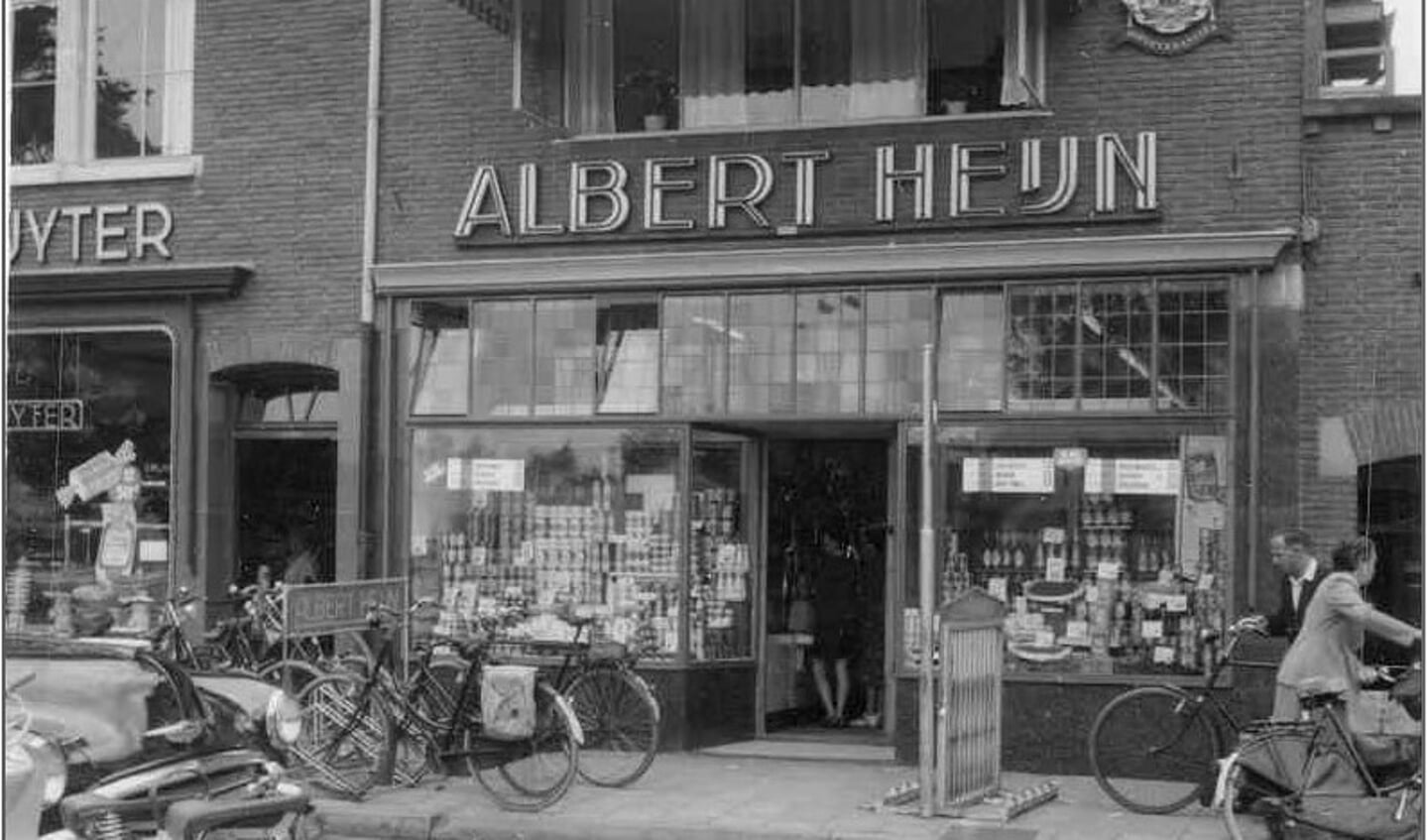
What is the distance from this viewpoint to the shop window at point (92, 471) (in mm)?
13758

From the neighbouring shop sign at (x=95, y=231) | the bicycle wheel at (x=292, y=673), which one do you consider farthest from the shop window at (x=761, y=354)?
the neighbouring shop sign at (x=95, y=231)

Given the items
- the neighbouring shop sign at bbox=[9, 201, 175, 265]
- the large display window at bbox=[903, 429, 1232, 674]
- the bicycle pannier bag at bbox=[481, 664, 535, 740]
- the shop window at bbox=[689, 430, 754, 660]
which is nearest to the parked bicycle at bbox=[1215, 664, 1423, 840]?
the large display window at bbox=[903, 429, 1232, 674]

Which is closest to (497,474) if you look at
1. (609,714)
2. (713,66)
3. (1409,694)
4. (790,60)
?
(609,714)

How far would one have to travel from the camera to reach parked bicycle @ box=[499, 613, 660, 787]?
1060cm

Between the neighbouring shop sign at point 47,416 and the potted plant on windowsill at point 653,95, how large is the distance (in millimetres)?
5443

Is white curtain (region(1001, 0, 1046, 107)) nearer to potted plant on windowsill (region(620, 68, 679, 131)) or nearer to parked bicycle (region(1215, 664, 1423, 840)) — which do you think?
potted plant on windowsill (region(620, 68, 679, 131))

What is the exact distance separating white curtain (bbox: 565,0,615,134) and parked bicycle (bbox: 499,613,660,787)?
14.3ft

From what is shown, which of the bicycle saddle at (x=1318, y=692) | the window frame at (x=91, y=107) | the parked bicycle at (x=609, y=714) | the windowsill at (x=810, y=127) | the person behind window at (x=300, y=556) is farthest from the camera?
the window frame at (x=91, y=107)

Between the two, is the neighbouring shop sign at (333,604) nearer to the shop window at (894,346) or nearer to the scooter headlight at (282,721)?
the scooter headlight at (282,721)

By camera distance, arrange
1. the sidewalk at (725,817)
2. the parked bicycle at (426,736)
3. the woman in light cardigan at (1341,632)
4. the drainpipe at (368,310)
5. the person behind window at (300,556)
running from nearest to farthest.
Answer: the woman in light cardigan at (1341,632) → the sidewalk at (725,817) → the parked bicycle at (426,736) → the drainpipe at (368,310) → the person behind window at (300,556)

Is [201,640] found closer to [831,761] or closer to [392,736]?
[392,736]

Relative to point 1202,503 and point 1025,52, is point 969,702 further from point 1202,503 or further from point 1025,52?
point 1025,52

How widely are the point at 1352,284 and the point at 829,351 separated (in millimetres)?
3633

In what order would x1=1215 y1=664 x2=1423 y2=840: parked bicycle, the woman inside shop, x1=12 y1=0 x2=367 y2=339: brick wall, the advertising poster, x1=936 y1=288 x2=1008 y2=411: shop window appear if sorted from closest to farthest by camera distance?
x1=1215 y1=664 x2=1423 y2=840: parked bicycle → the advertising poster → x1=936 y1=288 x2=1008 y2=411: shop window → the woman inside shop → x1=12 y1=0 x2=367 y2=339: brick wall
